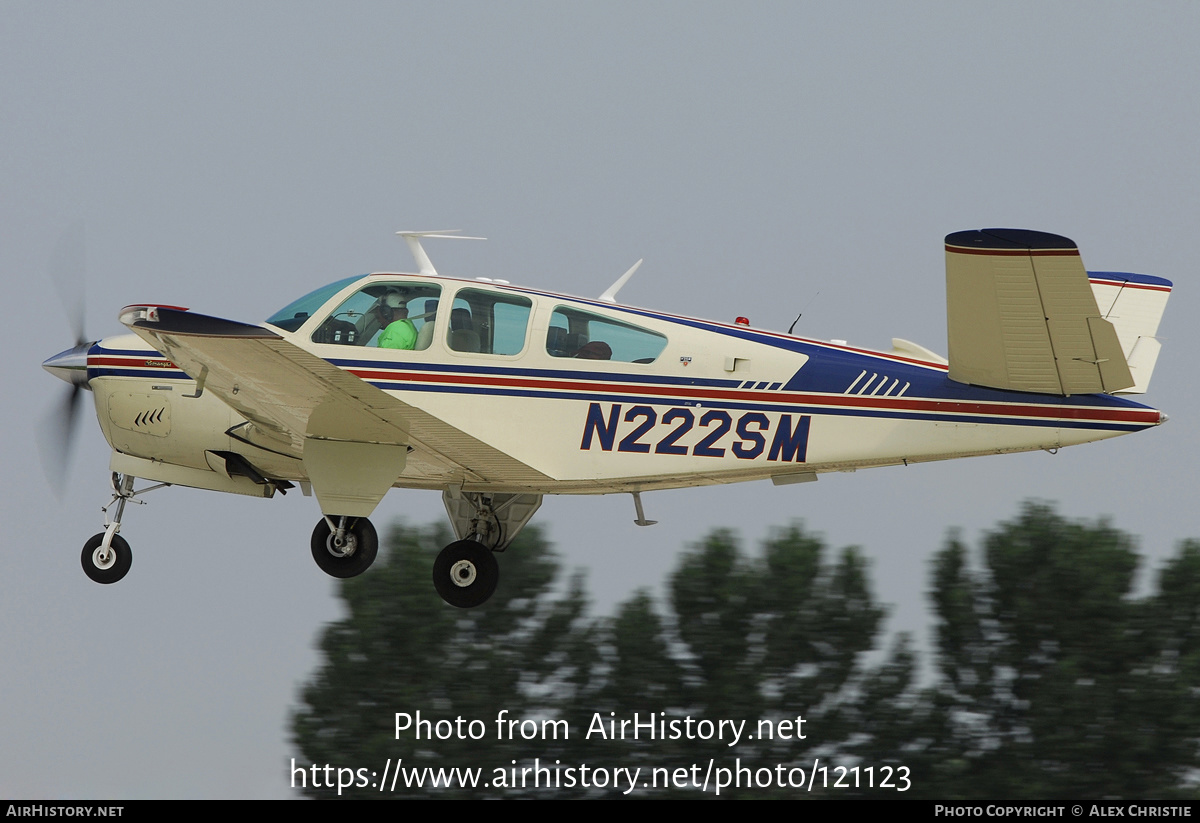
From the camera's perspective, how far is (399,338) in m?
11.7

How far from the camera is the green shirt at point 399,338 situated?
11.7m

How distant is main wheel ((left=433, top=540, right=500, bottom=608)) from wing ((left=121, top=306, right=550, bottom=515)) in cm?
74

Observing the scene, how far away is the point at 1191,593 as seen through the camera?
109 ft

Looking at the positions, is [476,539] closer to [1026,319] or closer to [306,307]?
[306,307]

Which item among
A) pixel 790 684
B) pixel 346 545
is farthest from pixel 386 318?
pixel 790 684

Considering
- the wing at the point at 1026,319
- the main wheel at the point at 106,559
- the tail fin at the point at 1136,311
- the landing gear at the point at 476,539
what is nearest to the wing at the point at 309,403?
the landing gear at the point at 476,539

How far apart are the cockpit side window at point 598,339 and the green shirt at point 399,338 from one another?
1.09 meters

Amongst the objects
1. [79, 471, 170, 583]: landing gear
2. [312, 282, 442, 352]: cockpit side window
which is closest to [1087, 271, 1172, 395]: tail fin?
[312, 282, 442, 352]: cockpit side window

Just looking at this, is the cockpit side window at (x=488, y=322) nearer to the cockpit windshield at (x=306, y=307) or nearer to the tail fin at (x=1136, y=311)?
the cockpit windshield at (x=306, y=307)

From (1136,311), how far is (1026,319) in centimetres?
201

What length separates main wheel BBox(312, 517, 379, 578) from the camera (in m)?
11.9

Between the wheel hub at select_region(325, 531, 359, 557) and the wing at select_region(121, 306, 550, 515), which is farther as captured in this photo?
the wheel hub at select_region(325, 531, 359, 557)

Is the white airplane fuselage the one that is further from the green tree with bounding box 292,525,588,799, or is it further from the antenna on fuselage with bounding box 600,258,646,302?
the green tree with bounding box 292,525,588,799

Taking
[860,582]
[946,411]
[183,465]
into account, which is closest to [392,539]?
[860,582]
